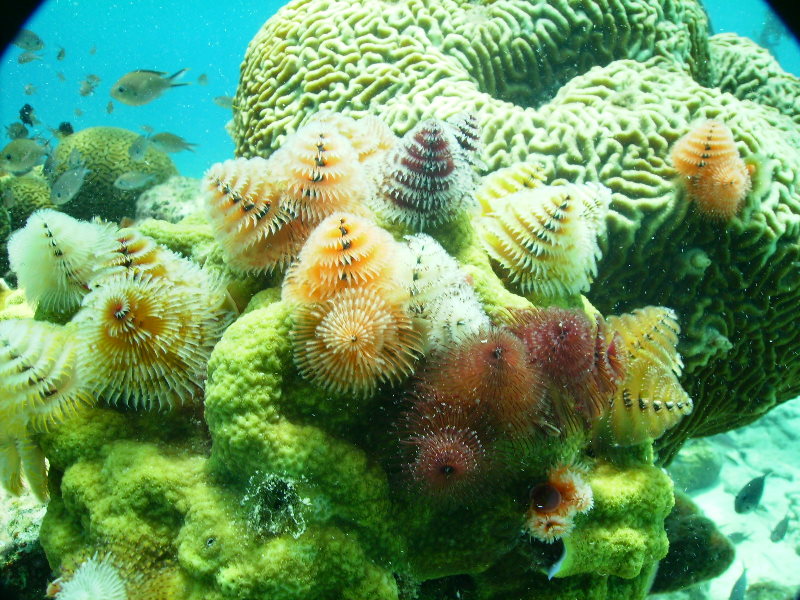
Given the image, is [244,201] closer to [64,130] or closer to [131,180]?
[131,180]

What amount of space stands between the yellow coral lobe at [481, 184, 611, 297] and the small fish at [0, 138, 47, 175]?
28.0 feet

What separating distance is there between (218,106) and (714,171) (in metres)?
31.4

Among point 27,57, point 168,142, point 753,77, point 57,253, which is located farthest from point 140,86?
point 753,77

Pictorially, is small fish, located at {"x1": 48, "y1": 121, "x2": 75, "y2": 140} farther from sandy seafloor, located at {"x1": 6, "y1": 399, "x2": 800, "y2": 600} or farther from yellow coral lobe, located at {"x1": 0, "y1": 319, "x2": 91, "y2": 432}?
sandy seafloor, located at {"x1": 6, "y1": 399, "x2": 800, "y2": 600}

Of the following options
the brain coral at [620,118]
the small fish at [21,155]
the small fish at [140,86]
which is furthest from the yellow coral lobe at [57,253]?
the small fish at [21,155]

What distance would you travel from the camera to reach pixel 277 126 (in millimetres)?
4262

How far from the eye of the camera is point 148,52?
330 ft

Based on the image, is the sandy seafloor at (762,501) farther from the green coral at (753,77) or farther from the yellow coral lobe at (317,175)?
the yellow coral lobe at (317,175)

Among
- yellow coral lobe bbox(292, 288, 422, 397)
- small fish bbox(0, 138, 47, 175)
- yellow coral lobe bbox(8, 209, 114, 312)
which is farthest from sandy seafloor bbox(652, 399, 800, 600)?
small fish bbox(0, 138, 47, 175)

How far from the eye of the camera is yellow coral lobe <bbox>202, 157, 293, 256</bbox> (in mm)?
2266

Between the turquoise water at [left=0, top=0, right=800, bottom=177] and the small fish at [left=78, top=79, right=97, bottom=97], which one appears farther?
the turquoise water at [left=0, top=0, right=800, bottom=177]

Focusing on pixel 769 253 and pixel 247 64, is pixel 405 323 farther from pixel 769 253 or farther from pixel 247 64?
pixel 247 64

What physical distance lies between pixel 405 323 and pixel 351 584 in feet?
3.59

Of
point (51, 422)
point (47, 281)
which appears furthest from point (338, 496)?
point (47, 281)
